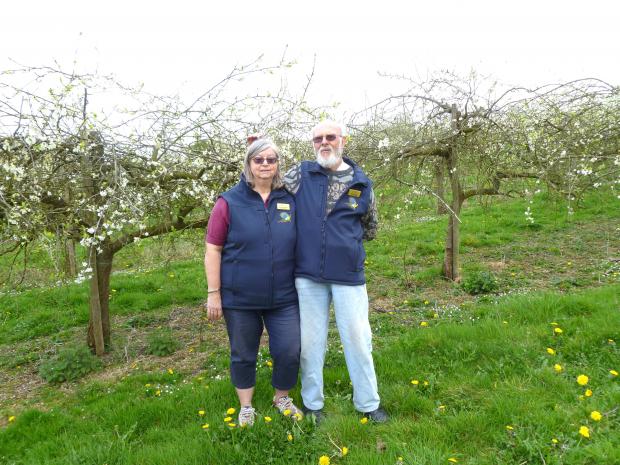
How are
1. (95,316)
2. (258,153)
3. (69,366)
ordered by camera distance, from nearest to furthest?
(258,153)
(69,366)
(95,316)

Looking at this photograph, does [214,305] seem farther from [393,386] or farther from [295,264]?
[393,386]

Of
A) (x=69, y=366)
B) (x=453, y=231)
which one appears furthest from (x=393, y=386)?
(x=453, y=231)

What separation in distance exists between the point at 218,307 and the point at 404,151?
368 cm

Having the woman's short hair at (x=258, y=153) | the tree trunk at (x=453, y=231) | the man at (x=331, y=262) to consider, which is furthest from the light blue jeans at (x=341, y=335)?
the tree trunk at (x=453, y=231)

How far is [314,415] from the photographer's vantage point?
2.75 metres

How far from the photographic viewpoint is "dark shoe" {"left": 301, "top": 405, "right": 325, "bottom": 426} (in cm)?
273

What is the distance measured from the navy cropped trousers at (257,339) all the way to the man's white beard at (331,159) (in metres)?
0.99

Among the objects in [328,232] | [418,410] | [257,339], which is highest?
[328,232]

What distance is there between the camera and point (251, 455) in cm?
248

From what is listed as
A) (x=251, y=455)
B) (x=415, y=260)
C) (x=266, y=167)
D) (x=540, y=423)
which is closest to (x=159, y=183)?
(x=266, y=167)

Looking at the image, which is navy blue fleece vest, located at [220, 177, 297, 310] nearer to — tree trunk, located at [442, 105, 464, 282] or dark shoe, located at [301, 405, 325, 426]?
dark shoe, located at [301, 405, 325, 426]

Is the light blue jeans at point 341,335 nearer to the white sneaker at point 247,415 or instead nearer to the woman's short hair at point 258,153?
the white sneaker at point 247,415

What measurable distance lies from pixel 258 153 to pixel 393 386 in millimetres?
2017

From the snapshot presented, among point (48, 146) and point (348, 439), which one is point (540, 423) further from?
point (48, 146)
